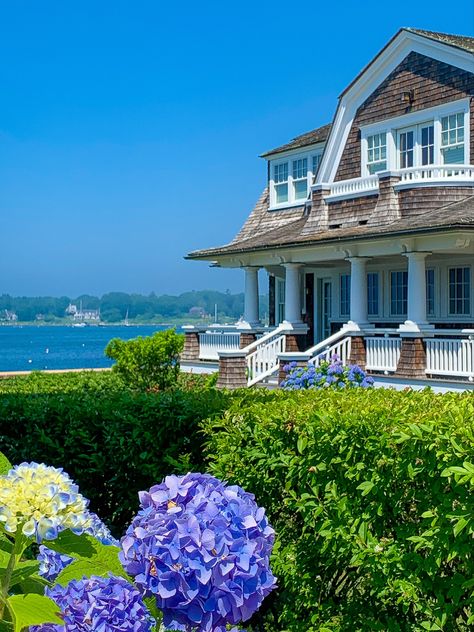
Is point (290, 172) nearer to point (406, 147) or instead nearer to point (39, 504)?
point (406, 147)

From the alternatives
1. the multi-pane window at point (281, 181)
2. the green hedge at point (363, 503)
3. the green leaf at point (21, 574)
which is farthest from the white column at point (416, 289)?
the green leaf at point (21, 574)

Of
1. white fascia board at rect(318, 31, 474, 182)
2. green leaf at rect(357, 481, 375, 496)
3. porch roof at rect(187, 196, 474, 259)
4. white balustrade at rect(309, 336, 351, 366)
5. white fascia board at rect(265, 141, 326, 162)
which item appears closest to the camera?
green leaf at rect(357, 481, 375, 496)

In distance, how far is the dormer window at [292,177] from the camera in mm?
28406

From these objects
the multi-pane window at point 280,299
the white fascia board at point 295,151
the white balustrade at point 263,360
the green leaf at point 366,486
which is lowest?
the white balustrade at point 263,360

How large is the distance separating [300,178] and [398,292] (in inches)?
244

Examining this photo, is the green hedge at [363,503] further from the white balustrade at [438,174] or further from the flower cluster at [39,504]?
the white balustrade at [438,174]

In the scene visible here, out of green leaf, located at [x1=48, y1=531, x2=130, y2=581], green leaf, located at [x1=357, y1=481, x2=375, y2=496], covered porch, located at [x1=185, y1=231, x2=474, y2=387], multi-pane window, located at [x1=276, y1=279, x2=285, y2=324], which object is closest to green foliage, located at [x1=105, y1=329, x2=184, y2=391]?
covered porch, located at [x1=185, y1=231, x2=474, y2=387]

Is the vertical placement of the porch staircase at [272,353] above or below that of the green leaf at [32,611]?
below

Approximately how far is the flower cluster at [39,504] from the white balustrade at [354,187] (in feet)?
70.1

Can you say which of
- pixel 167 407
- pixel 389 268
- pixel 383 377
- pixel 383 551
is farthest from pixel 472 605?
pixel 389 268

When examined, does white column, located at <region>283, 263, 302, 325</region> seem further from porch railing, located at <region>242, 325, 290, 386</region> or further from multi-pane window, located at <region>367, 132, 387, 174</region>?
multi-pane window, located at <region>367, 132, 387, 174</region>

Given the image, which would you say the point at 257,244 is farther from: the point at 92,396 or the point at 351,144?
the point at 92,396

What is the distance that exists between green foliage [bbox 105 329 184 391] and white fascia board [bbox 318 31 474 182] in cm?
788

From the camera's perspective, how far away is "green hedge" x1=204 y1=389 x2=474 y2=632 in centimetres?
430
